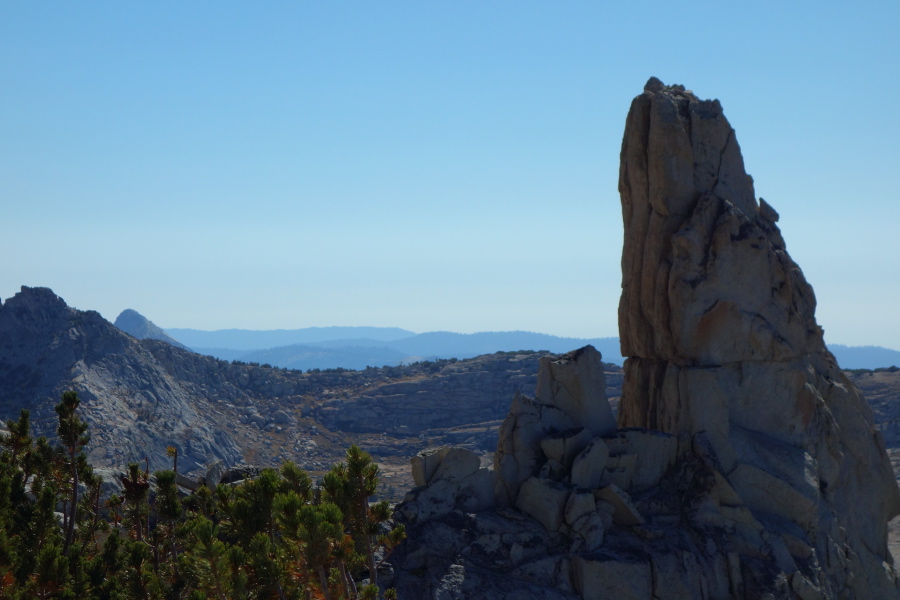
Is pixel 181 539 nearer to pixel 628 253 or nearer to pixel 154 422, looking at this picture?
pixel 628 253

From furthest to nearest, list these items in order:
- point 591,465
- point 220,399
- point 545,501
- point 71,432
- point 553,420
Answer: point 220,399 < point 553,420 < point 591,465 < point 545,501 < point 71,432

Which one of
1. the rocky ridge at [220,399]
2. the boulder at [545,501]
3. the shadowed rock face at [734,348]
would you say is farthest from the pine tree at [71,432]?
the rocky ridge at [220,399]

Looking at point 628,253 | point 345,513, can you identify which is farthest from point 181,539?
point 628,253

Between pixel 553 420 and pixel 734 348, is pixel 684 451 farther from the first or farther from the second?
pixel 553 420

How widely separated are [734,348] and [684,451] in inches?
212

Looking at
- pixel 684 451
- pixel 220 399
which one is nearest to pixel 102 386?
pixel 220 399

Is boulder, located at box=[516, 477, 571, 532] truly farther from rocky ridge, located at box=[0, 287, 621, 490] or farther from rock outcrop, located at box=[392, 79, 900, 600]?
rocky ridge, located at box=[0, 287, 621, 490]

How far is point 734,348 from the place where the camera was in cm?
3891

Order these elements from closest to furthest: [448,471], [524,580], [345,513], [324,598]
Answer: [324,598] → [345,513] → [524,580] → [448,471]

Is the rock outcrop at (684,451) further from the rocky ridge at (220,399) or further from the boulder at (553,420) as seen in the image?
the rocky ridge at (220,399)

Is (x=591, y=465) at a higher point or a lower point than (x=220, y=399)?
higher

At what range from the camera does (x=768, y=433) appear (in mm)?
38688

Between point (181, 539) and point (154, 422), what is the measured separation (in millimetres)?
82217

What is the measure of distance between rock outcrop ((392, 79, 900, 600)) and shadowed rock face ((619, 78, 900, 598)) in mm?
85
